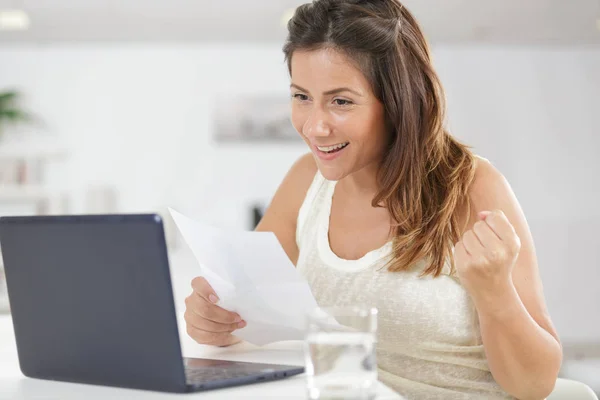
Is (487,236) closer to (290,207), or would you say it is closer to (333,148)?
(333,148)

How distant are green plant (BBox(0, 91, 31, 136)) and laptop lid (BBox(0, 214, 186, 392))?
4960 millimetres

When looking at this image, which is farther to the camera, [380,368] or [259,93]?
[259,93]

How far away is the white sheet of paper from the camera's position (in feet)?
3.53

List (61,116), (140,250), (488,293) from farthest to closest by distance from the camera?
(61,116) < (488,293) < (140,250)

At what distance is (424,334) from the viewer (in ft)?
4.31

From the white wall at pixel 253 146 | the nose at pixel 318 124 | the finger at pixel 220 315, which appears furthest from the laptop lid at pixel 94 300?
the white wall at pixel 253 146

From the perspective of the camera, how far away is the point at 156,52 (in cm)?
591

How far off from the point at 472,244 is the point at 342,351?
12.4 inches

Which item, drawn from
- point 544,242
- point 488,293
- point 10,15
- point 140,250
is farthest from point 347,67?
point 544,242

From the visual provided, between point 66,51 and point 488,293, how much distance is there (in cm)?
532

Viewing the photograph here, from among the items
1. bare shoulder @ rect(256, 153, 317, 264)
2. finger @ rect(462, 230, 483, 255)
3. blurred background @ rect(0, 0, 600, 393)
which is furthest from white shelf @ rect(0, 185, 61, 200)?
finger @ rect(462, 230, 483, 255)

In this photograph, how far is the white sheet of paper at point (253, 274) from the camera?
108cm

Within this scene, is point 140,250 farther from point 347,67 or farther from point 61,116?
point 61,116

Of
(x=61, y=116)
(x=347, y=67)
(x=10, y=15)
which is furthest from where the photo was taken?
(x=61, y=116)
